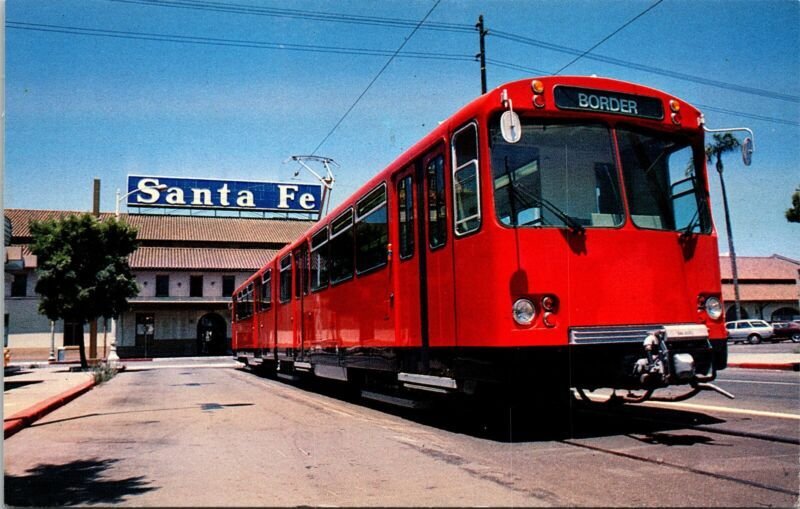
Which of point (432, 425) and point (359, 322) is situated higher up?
point (359, 322)

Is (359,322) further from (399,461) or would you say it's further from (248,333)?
(248,333)

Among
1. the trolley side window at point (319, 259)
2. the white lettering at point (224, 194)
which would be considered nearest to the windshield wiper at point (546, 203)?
the trolley side window at point (319, 259)

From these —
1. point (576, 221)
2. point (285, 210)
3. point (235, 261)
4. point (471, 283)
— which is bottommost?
point (471, 283)

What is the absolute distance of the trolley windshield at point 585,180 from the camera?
20.6 feet

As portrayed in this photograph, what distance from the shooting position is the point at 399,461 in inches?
225

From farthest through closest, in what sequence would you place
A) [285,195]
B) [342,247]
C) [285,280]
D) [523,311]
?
[285,195]
[285,280]
[342,247]
[523,311]

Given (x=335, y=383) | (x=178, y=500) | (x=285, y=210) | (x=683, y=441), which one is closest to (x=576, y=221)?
(x=683, y=441)

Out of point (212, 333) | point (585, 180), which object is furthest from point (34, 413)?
point (212, 333)

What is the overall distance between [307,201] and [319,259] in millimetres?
45295

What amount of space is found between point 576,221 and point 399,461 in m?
2.75

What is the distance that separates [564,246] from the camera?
6.15m

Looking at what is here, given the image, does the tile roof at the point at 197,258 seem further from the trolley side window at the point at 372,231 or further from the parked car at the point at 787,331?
the trolley side window at the point at 372,231

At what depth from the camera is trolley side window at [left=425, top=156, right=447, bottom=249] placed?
23.4 ft

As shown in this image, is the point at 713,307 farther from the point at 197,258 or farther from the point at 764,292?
the point at 764,292
